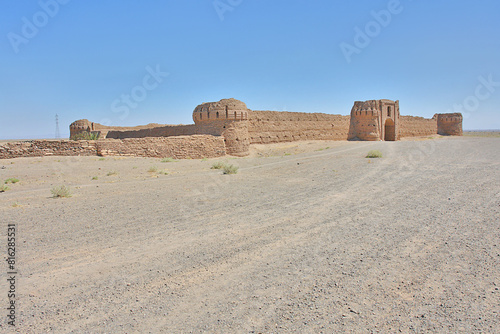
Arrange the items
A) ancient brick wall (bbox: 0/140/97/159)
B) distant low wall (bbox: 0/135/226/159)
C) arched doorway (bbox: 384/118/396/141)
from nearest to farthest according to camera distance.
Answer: ancient brick wall (bbox: 0/140/97/159) < distant low wall (bbox: 0/135/226/159) < arched doorway (bbox: 384/118/396/141)

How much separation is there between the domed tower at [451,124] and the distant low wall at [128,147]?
35015 mm

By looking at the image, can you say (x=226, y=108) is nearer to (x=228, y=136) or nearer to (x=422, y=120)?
(x=228, y=136)

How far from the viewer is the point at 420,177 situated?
30.7 feet

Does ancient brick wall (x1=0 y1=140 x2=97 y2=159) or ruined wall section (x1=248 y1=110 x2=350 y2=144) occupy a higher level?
ruined wall section (x1=248 y1=110 x2=350 y2=144)

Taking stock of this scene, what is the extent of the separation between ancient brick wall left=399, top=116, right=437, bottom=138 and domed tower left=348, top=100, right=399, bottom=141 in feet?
16.1

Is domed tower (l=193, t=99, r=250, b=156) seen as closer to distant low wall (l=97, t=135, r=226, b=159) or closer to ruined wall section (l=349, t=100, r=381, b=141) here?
distant low wall (l=97, t=135, r=226, b=159)

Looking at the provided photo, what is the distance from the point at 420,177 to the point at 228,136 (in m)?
13.5

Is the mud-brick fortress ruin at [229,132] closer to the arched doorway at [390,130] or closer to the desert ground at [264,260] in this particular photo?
the arched doorway at [390,130]

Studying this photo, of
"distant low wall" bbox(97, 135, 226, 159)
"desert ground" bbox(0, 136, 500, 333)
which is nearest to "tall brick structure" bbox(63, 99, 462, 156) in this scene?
"distant low wall" bbox(97, 135, 226, 159)

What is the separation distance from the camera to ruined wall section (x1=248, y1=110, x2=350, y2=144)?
23.5 m

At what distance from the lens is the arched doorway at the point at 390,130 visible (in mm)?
31672

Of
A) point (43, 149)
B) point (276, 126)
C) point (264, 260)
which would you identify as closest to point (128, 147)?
point (43, 149)

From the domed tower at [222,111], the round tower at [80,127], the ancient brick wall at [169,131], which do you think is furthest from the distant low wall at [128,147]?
the round tower at [80,127]

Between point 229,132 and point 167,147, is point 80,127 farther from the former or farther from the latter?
point 229,132
